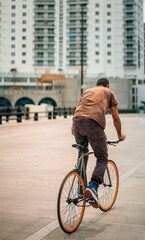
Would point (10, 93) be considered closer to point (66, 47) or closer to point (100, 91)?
point (66, 47)

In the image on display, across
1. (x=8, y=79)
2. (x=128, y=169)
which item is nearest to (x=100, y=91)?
(x=128, y=169)

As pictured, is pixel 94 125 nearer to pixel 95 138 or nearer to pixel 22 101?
pixel 95 138

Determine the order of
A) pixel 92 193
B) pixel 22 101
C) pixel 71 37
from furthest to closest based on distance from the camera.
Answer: pixel 71 37
pixel 22 101
pixel 92 193

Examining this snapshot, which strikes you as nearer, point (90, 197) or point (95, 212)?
point (90, 197)

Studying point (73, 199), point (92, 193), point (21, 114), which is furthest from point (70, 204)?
point (21, 114)

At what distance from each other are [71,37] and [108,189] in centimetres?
12649

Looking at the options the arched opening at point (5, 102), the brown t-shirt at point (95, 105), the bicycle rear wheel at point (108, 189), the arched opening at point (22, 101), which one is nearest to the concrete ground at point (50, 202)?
the bicycle rear wheel at point (108, 189)

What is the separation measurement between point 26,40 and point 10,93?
3881cm

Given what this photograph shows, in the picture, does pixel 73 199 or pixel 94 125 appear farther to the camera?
pixel 94 125

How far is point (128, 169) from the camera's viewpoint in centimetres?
988

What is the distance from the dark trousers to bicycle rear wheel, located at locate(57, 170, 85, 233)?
32cm

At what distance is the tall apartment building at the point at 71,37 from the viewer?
127625 mm

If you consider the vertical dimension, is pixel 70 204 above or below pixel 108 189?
above

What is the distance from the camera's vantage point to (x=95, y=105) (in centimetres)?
543
